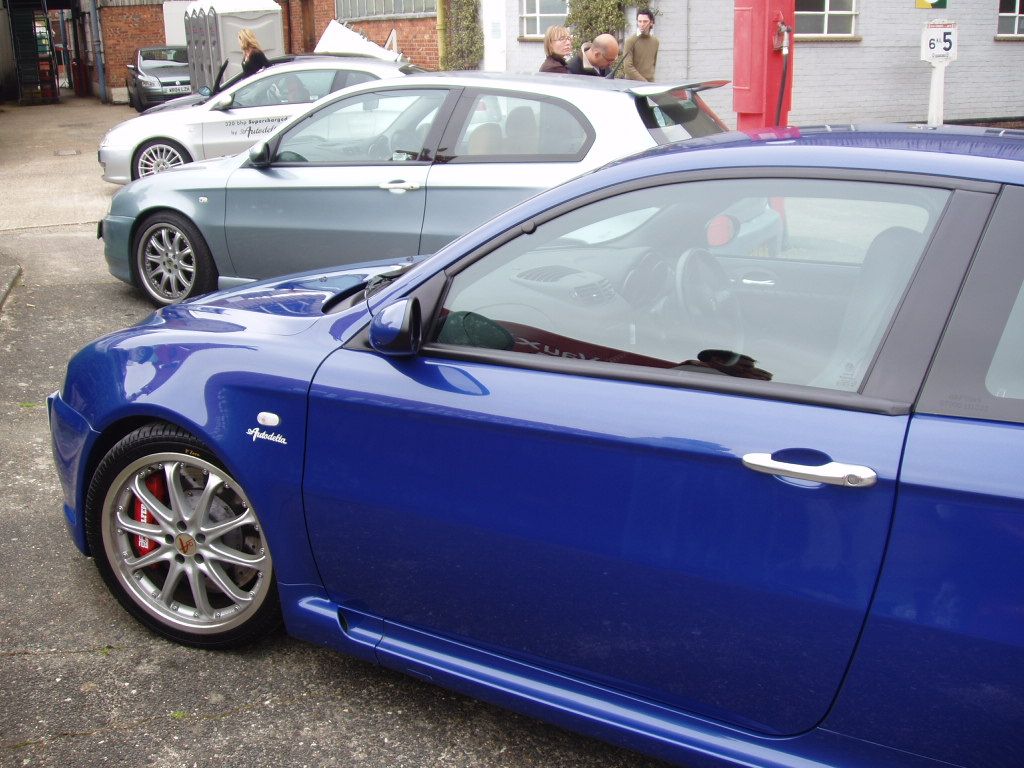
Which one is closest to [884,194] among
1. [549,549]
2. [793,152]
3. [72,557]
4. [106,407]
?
[793,152]

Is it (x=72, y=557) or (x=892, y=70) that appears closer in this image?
(x=72, y=557)

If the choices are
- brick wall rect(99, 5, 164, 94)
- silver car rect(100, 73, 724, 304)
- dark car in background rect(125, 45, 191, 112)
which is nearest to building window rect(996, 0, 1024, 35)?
silver car rect(100, 73, 724, 304)

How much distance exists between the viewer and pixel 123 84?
106ft

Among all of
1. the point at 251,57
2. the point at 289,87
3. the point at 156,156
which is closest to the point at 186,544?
the point at 289,87

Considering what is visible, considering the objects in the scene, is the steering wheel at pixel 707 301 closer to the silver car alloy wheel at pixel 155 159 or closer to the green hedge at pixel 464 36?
the silver car alloy wheel at pixel 155 159

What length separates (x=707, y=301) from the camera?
2.52m

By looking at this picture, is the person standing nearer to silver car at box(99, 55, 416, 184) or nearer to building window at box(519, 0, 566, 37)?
building window at box(519, 0, 566, 37)

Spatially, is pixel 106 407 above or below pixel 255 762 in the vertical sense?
above

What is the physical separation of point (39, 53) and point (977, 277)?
36.5 meters

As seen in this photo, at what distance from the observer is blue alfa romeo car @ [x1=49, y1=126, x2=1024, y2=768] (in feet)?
6.86

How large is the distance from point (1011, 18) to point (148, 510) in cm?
1876

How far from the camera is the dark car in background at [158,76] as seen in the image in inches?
918

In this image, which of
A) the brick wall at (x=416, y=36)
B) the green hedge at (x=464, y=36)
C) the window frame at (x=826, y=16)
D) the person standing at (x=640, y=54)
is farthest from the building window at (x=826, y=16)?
the brick wall at (x=416, y=36)

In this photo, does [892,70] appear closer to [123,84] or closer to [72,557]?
[72,557]
